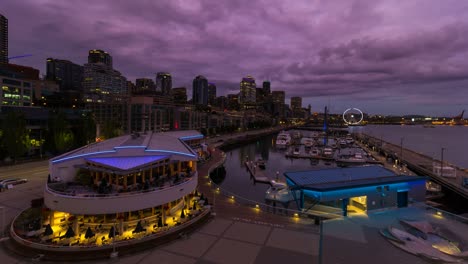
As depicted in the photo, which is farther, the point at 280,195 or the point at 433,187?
the point at 433,187

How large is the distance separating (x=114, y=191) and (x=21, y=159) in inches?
1767

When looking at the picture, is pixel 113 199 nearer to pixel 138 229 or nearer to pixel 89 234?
pixel 89 234

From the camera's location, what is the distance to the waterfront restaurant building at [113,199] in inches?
765

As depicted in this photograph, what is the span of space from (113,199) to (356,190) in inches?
841

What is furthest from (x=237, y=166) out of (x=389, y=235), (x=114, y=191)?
(x=389, y=235)

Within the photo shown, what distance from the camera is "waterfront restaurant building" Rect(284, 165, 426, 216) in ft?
75.2

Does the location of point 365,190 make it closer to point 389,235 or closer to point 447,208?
point 389,235

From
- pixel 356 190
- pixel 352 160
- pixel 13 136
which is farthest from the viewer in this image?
pixel 352 160

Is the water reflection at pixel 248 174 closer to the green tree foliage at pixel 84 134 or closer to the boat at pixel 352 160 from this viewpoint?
the boat at pixel 352 160

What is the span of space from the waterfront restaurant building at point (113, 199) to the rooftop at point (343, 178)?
1025 cm

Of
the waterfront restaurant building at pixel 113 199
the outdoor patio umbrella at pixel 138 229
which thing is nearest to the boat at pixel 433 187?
the waterfront restaurant building at pixel 113 199

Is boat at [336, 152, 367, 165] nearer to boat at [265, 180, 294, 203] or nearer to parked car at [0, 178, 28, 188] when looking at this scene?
boat at [265, 180, 294, 203]

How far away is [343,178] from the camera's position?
2483 centimetres

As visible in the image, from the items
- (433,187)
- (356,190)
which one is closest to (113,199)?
(356,190)
